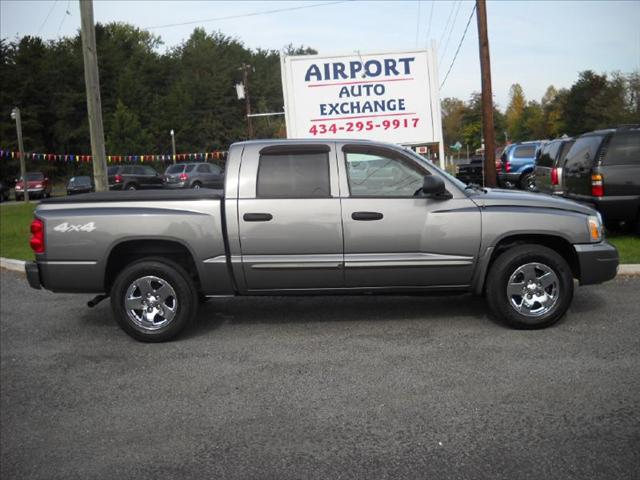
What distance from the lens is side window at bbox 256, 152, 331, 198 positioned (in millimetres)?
5703

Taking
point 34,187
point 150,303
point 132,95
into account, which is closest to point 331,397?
point 150,303

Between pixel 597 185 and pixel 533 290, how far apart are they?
4.70m

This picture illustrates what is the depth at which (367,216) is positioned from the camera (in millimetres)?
5625

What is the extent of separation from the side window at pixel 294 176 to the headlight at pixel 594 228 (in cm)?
235

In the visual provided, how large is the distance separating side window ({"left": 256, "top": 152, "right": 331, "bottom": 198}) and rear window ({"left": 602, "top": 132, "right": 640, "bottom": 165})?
18.9 ft

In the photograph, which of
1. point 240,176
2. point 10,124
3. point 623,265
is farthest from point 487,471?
point 10,124

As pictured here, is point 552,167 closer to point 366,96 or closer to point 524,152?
point 366,96

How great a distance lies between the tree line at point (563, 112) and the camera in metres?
56.4

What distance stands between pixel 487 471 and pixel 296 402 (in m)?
1.40

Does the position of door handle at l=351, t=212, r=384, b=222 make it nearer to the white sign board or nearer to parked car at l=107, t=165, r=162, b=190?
the white sign board

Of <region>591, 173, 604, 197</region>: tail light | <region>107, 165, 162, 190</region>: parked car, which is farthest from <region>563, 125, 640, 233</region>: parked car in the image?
<region>107, 165, 162, 190</region>: parked car

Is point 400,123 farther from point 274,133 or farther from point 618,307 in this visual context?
point 274,133

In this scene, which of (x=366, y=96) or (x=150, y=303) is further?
(x=366, y=96)

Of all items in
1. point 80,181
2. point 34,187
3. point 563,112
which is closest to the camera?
point 80,181
